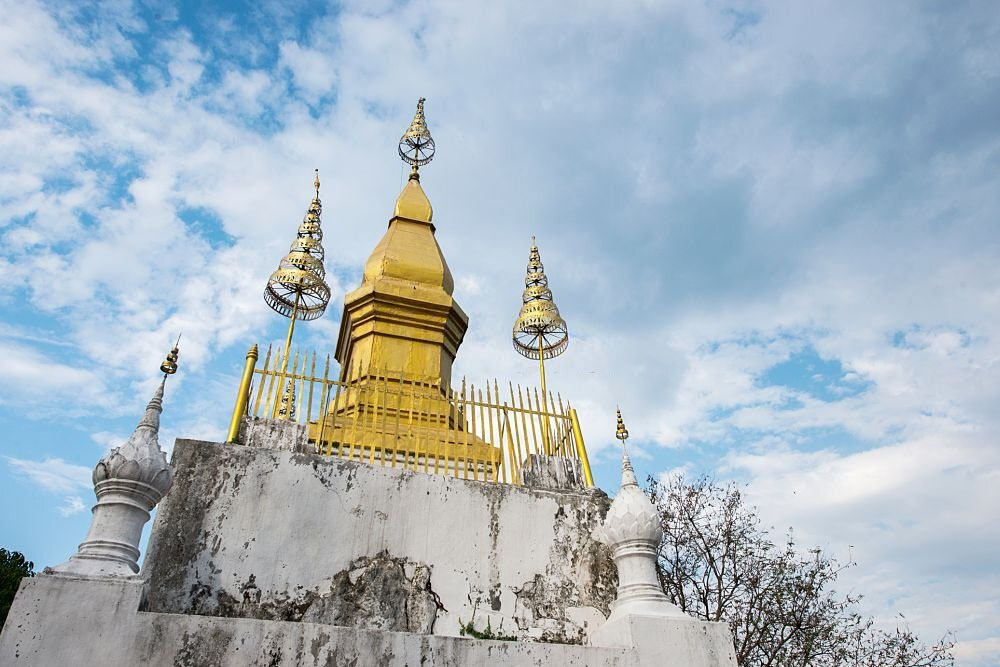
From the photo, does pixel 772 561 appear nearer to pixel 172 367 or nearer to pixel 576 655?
pixel 576 655

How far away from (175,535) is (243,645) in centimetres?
133

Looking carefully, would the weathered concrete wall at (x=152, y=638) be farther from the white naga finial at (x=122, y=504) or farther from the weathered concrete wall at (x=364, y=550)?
the weathered concrete wall at (x=364, y=550)

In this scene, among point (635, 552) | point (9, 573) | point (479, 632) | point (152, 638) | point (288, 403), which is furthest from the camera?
point (9, 573)

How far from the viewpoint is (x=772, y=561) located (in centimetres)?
1348

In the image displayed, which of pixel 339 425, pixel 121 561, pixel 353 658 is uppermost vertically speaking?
pixel 339 425

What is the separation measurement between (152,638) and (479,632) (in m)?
2.50

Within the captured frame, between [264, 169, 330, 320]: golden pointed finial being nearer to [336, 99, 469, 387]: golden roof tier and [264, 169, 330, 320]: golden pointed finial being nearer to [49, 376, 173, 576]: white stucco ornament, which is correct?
[336, 99, 469, 387]: golden roof tier

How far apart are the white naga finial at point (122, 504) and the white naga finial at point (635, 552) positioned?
12.5 feet

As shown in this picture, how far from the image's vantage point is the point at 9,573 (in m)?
19.0

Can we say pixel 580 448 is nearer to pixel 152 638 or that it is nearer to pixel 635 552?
pixel 635 552

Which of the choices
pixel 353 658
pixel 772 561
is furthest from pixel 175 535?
pixel 772 561

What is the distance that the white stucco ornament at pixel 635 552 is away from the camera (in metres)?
5.88

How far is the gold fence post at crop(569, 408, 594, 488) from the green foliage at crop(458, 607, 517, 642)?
1828 millimetres

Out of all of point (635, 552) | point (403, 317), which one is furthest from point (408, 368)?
point (635, 552)
